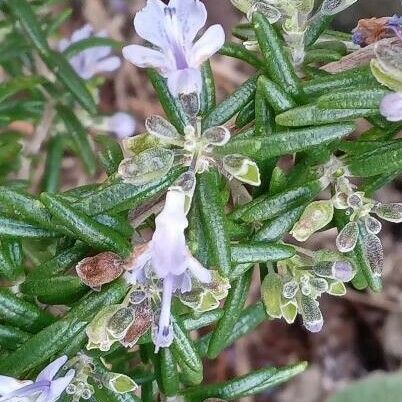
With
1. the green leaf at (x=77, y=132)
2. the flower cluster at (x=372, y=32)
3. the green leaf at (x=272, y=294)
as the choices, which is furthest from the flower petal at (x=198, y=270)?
the green leaf at (x=77, y=132)

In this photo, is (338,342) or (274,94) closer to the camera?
(274,94)

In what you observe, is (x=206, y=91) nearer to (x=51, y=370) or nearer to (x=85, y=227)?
(x=85, y=227)

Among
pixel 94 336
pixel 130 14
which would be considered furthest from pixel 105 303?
pixel 130 14

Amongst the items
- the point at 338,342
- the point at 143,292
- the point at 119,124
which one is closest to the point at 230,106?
the point at 143,292

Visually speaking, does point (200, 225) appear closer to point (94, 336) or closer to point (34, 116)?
point (94, 336)

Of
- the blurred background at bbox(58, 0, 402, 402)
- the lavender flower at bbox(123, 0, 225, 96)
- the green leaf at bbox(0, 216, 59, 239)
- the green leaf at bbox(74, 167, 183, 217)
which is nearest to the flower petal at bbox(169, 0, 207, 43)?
the lavender flower at bbox(123, 0, 225, 96)

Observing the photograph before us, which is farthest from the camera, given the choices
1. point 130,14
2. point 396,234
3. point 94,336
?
point 130,14
